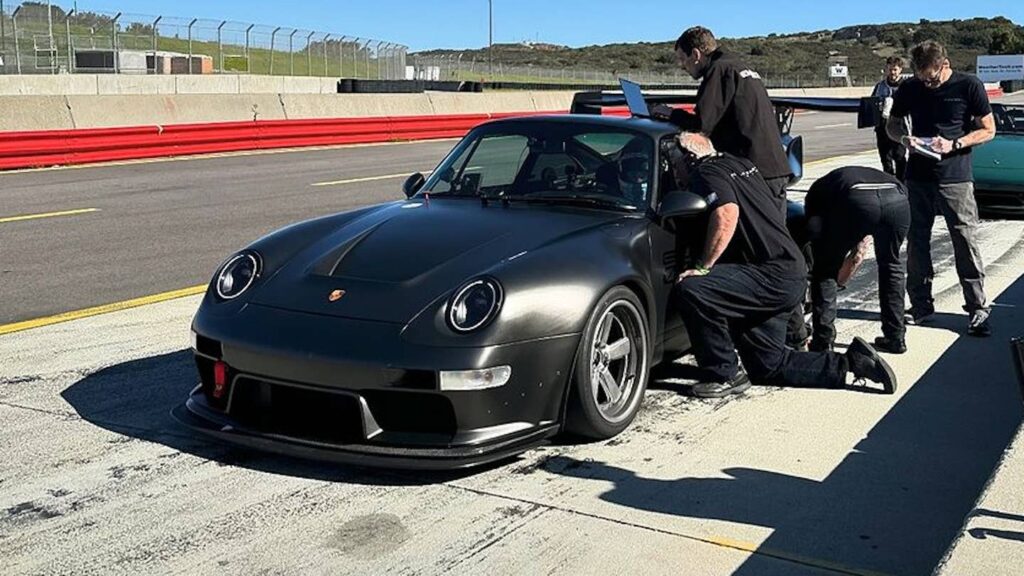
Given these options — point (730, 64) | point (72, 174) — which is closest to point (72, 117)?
point (72, 174)

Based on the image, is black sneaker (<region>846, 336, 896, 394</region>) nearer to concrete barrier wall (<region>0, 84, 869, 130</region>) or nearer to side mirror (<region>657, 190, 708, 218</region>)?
side mirror (<region>657, 190, 708, 218</region>)

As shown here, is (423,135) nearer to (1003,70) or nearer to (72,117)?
(72,117)

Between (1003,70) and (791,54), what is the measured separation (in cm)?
3716

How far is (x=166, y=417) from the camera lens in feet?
16.5

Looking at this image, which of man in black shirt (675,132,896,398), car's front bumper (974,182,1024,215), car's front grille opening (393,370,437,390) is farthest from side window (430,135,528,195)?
car's front bumper (974,182,1024,215)

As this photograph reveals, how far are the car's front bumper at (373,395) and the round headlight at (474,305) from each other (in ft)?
0.42

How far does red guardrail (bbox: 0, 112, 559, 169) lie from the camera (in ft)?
55.9

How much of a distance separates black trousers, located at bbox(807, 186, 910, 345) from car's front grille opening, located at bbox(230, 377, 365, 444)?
3.15 meters

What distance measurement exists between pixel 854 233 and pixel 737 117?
0.88 meters

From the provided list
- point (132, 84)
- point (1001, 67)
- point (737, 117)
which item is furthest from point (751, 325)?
point (1001, 67)

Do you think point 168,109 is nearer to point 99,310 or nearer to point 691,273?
point 99,310

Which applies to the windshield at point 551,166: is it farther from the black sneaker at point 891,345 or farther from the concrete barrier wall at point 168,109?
the concrete barrier wall at point 168,109

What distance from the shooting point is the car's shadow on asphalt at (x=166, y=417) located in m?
4.39

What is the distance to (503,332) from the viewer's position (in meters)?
4.27
